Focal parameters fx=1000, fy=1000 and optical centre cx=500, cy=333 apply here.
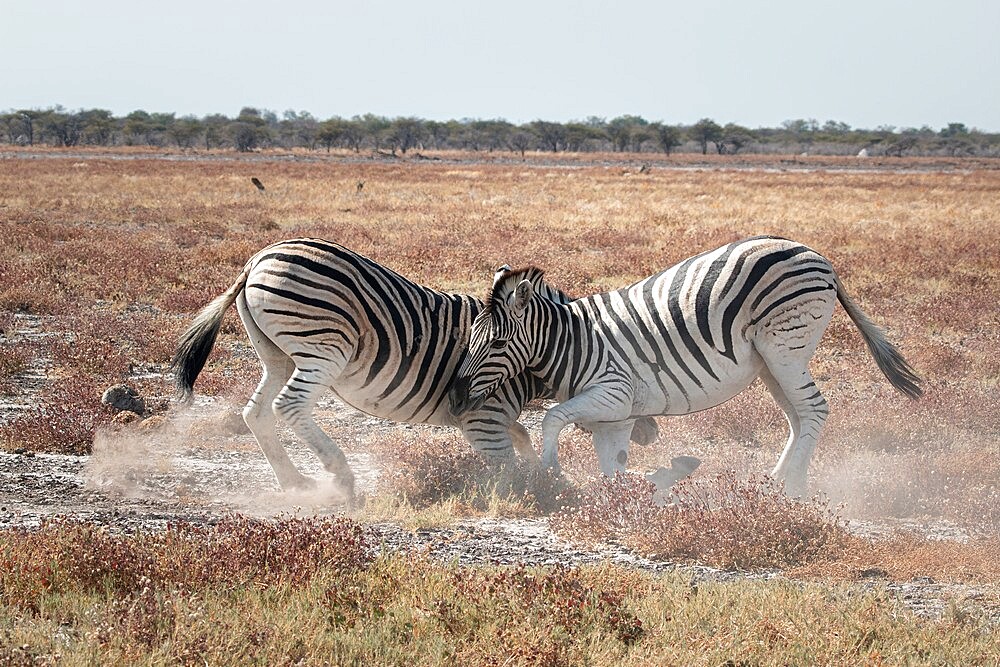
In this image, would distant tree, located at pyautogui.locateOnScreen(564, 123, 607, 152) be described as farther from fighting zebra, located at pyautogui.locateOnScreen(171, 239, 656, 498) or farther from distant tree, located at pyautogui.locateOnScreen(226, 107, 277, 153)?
fighting zebra, located at pyautogui.locateOnScreen(171, 239, 656, 498)

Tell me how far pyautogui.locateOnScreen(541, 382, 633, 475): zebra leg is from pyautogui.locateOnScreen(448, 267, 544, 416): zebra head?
18.7 inches

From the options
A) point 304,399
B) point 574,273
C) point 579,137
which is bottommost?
point 574,273

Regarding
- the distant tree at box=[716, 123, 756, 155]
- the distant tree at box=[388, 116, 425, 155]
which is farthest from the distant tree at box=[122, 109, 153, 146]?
the distant tree at box=[716, 123, 756, 155]

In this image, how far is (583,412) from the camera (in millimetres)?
7066

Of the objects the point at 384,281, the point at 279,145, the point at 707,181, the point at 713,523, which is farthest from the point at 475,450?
the point at 279,145

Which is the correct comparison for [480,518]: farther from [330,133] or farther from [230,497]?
[330,133]

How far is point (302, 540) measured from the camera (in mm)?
5336

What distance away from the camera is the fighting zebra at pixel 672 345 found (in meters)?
7.14

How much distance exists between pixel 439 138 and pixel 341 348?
114607mm

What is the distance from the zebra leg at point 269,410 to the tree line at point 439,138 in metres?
94.6

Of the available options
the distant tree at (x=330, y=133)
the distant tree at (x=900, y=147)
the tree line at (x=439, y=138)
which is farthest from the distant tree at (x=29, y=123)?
the distant tree at (x=900, y=147)

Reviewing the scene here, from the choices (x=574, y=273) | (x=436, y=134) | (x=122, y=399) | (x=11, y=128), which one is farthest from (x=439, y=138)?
(x=122, y=399)

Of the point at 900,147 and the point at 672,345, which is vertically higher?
the point at 900,147

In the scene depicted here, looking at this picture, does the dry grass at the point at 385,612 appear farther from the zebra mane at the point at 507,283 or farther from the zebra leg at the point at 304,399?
the zebra mane at the point at 507,283
